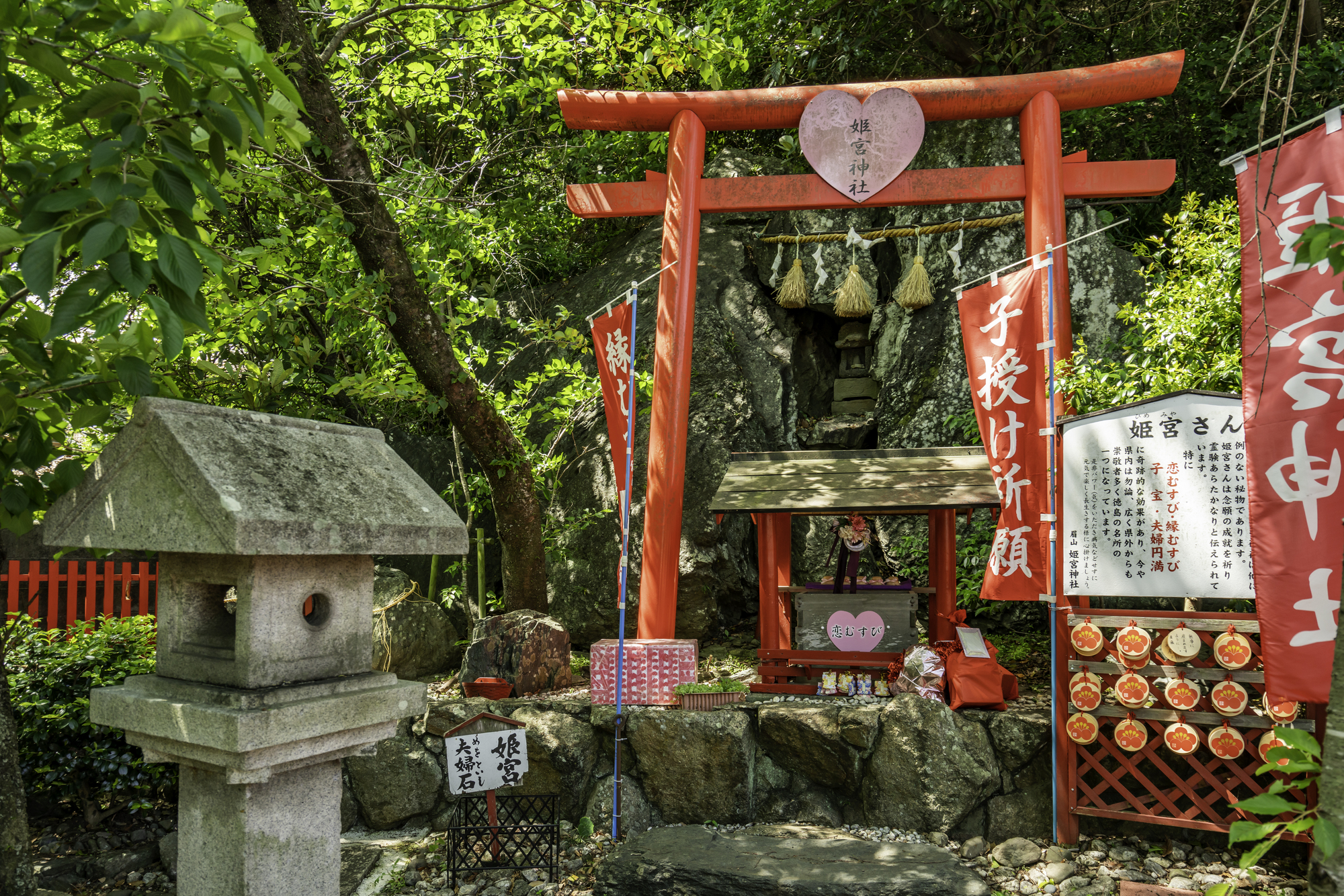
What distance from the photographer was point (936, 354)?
32.2 ft

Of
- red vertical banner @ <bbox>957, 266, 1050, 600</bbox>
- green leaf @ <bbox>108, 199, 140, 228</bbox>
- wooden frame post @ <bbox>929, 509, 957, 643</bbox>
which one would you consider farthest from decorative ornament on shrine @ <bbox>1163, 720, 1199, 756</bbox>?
green leaf @ <bbox>108, 199, 140, 228</bbox>

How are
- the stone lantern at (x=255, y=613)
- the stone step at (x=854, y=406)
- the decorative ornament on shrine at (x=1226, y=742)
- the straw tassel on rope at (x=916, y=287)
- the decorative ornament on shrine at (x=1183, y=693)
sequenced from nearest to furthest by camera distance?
the stone lantern at (x=255, y=613), the decorative ornament on shrine at (x=1226, y=742), the decorative ornament on shrine at (x=1183, y=693), the straw tassel on rope at (x=916, y=287), the stone step at (x=854, y=406)

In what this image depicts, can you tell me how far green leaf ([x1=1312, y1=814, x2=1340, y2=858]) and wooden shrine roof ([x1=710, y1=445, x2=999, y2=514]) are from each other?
441cm

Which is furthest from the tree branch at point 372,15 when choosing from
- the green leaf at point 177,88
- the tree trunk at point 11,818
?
the tree trunk at point 11,818

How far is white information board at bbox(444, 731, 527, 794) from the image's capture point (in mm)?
5492

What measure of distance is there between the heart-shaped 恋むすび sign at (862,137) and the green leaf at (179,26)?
528 cm

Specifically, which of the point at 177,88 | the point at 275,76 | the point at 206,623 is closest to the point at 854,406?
the point at 206,623

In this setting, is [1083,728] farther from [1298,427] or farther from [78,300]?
[78,300]

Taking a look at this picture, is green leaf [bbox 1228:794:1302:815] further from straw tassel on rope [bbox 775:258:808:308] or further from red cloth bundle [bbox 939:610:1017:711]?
straw tassel on rope [bbox 775:258:808:308]

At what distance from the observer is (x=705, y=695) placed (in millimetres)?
6371

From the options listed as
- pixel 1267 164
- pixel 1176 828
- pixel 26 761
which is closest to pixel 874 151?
pixel 1267 164

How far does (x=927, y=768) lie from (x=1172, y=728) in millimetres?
1575

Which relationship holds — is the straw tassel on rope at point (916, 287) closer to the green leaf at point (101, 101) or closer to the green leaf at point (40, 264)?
the green leaf at point (101, 101)

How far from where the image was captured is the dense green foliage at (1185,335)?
605 cm
